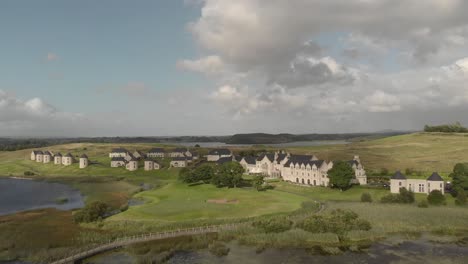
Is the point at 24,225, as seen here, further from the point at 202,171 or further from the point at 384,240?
the point at 384,240

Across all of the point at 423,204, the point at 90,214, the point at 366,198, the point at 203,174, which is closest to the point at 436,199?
the point at 423,204

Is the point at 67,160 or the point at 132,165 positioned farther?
the point at 67,160

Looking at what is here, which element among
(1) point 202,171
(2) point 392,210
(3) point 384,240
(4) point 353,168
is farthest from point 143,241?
(4) point 353,168

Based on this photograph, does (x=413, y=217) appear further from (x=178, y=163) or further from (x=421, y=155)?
(x=178, y=163)

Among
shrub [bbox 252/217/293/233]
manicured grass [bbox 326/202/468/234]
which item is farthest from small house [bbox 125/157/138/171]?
shrub [bbox 252/217/293/233]

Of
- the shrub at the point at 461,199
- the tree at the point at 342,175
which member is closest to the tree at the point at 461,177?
the shrub at the point at 461,199

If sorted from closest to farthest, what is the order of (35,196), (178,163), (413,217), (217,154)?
(413,217) → (35,196) → (178,163) → (217,154)
